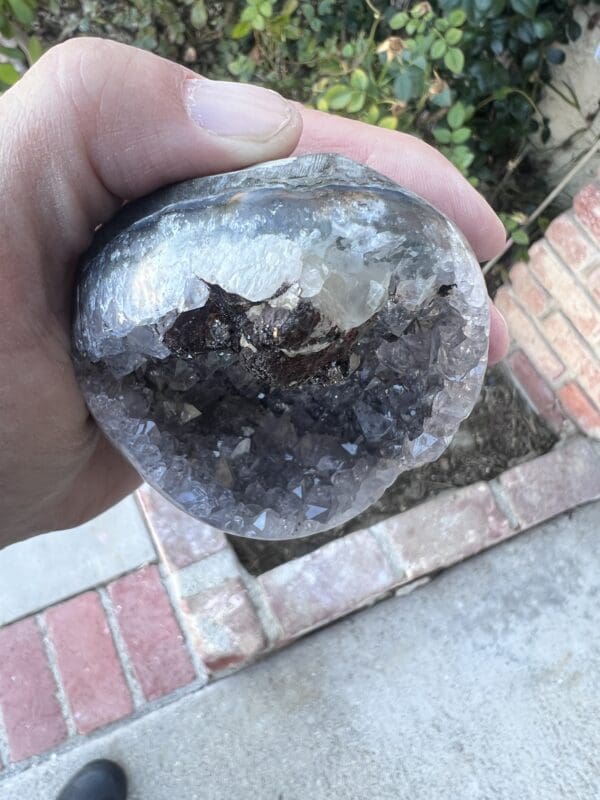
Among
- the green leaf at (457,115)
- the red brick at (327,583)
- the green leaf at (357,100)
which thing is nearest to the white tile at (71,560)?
the red brick at (327,583)

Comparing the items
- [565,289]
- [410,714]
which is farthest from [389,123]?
[410,714]

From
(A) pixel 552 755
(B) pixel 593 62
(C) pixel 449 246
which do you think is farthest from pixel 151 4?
(A) pixel 552 755

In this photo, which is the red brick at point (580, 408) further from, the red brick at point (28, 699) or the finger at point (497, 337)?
the red brick at point (28, 699)

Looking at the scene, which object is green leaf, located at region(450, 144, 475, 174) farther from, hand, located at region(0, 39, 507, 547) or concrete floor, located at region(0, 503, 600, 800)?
concrete floor, located at region(0, 503, 600, 800)

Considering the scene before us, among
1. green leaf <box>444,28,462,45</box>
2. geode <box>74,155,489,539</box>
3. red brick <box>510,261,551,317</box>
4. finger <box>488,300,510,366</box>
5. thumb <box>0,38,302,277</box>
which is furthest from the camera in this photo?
red brick <box>510,261,551,317</box>

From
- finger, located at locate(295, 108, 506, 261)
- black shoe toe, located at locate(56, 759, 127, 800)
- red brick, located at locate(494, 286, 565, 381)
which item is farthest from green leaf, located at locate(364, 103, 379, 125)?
black shoe toe, located at locate(56, 759, 127, 800)

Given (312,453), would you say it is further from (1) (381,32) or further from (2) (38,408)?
(1) (381,32)

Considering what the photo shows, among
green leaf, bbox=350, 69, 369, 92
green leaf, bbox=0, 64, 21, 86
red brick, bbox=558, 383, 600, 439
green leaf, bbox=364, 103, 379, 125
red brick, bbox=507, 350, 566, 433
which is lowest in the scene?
red brick, bbox=507, 350, 566, 433
